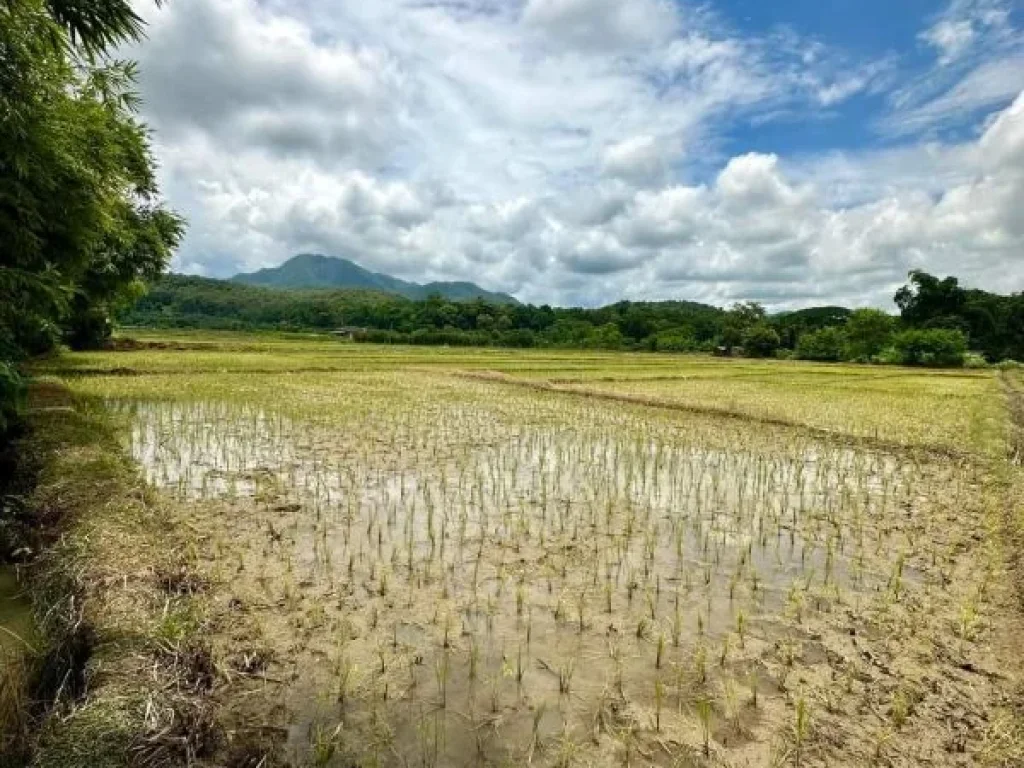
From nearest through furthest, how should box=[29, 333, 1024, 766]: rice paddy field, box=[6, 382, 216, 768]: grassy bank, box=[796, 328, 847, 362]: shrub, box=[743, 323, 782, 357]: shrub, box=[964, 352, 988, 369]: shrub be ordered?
box=[6, 382, 216, 768]: grassy bank
box=[29, 333, 1024, 766]: rice paddy field
box=[964, 352, 988, 369]: shrub
box=[796, 328, 847, 362]: shrub
box=[743, 323, 782, 357]: shrub

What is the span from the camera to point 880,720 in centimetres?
373

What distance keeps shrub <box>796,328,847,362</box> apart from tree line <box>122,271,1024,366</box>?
10 centimetres

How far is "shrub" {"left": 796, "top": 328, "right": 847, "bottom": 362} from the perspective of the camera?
69.4 metres

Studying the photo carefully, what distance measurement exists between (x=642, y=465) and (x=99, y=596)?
806 cm

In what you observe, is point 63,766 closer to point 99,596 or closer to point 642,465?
point 99,596

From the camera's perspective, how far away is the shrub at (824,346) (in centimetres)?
6944

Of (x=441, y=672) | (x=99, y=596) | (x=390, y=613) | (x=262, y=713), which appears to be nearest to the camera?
(x=262, y=713)

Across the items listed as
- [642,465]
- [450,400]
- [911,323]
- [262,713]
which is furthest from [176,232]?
[911,323]

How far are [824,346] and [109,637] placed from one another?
76.4m

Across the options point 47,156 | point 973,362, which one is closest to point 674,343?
point 973,362

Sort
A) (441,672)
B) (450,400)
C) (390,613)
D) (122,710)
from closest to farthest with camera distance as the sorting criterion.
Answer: (122,710) → (441,672) → (390,613) → (450,400)

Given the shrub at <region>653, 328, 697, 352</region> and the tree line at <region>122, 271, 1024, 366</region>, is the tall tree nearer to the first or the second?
the tree line at <region>122, 271, 1024, 366</region>

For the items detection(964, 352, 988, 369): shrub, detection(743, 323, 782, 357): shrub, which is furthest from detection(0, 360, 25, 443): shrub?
detection(743, 323, 782, 357): shrub

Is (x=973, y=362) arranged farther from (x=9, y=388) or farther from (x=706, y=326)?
(x=9, y=388)
